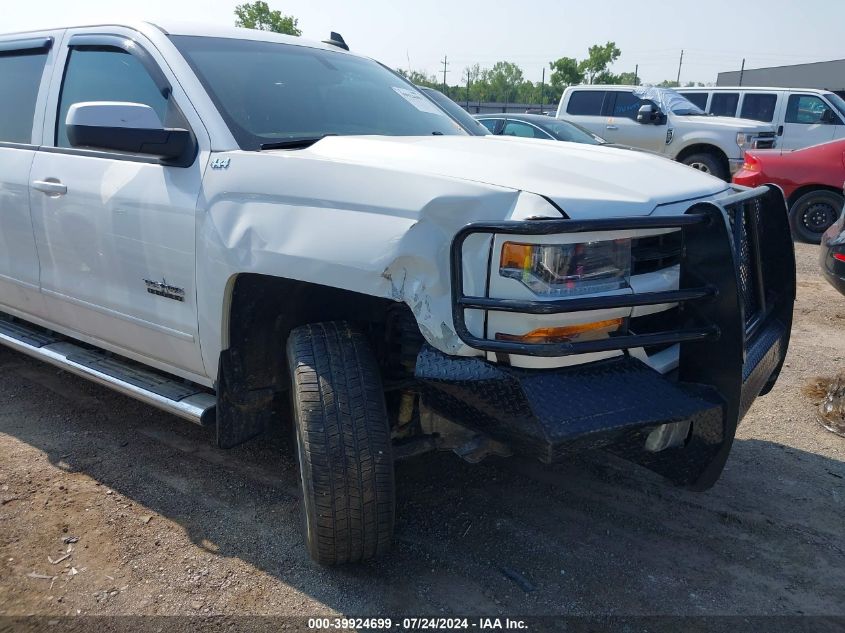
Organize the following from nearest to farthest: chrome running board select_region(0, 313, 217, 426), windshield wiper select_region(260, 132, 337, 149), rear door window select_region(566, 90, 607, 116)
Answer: windshield wiper select_region(260, 132, 337, 149)
chrome running board select_region(0, 313, 217, 426)
rear door window select_region(566, 90, 607, 116)

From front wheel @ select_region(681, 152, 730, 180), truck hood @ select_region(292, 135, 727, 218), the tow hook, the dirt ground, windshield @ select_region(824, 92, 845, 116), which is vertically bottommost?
the dirt ground

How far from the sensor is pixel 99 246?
310 cm

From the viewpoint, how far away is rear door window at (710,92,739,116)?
1470cm

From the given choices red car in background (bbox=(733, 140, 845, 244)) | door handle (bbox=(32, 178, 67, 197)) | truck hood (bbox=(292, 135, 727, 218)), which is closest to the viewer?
truck hood (bbox=(292, 135, 727, 218))

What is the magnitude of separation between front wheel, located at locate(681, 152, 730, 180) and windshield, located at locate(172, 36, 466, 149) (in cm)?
1076

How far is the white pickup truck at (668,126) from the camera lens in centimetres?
1281

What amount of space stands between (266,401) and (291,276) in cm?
71

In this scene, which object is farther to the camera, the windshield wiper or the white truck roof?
the white truck roof

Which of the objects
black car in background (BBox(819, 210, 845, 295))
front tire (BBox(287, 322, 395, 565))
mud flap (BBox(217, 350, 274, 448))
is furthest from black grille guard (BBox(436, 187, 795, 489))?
black car in background (BBox(819, 210, 845, 295))

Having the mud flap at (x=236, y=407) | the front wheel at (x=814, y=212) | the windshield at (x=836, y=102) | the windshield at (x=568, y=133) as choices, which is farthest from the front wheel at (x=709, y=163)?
the mud flap at (x=236, y=407)

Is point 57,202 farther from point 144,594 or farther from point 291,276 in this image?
point 144,594

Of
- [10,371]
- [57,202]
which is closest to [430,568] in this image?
[57,202]

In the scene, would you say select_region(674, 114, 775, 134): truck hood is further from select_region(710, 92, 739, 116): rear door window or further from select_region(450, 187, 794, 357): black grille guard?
select_region(450, 187, 794, 357): black grille guard

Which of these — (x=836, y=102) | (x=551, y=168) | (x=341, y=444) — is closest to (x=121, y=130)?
(x=341, y=444)
